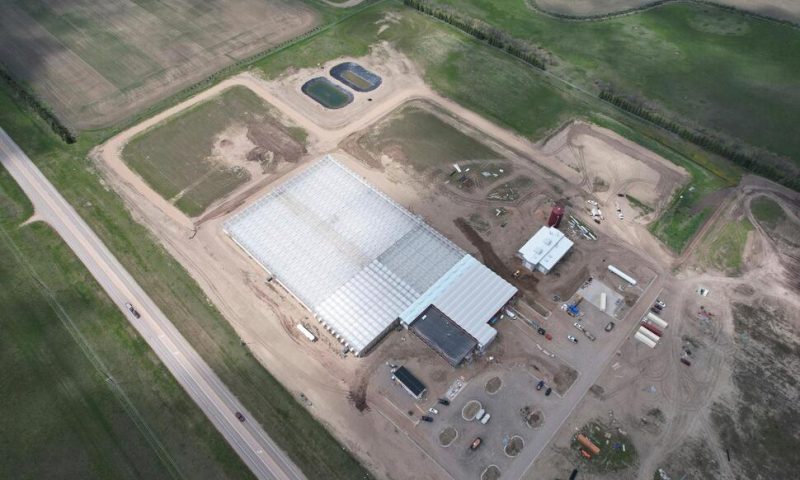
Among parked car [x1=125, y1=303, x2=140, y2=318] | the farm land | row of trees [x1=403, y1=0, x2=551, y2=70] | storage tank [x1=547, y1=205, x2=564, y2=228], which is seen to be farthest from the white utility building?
parked car [x1=125, y1=303, x2=140, y2=318]

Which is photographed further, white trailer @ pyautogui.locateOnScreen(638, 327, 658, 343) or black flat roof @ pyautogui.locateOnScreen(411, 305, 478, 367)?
white trailer @ pyautogui.locateOnScreen(638, 327, 658, 343)

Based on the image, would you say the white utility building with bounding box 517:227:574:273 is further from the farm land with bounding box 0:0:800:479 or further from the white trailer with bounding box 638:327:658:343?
the white trailer with bounding box 638:327:658:343

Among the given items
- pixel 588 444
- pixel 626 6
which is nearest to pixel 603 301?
pixel 588 444

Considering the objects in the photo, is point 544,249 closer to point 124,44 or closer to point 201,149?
point 201,149

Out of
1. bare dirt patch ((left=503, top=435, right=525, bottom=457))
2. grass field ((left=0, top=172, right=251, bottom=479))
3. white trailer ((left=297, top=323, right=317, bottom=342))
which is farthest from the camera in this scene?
white trailer ((left=297, top=323, right=317, bottom=342))

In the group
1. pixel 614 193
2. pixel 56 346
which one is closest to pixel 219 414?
pixel 56 346

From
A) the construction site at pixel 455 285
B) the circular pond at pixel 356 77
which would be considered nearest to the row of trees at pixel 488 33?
Result: the construction site at pixel 455 285

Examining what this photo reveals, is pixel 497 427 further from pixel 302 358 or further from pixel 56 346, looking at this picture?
pixel 56 346

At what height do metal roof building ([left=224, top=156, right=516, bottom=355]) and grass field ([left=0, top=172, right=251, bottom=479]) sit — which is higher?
metal roof building ([left=224, top=156, right=516, bottom=355])
